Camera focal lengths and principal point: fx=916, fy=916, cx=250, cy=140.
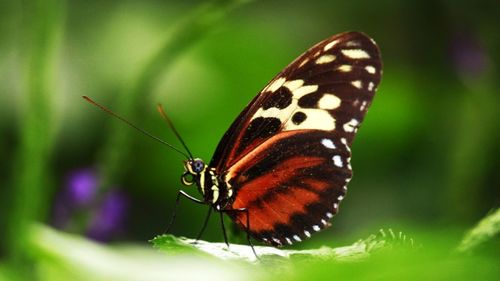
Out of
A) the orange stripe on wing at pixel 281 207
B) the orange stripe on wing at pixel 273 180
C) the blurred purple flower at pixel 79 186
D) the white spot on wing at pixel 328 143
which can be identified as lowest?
the blurred purple flower at pixel 79 186

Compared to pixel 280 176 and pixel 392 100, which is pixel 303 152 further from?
pixel 392 100

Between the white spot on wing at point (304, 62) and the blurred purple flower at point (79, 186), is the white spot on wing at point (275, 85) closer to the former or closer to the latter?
the white spot on wing at point (304, 62)

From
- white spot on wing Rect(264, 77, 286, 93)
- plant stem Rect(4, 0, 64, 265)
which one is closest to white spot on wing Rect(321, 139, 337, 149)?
white spot on wing Rect(264, 77, 286, 93)

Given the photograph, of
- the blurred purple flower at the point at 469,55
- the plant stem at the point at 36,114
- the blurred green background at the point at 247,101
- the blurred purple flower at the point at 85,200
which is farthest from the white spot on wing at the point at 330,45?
the blurred purple flower at the point at 469,55

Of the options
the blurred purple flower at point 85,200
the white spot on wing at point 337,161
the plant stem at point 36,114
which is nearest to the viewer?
the plant stem at point 36,114

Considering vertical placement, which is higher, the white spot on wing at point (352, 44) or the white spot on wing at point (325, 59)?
the white spot on wing at point (352, 44)

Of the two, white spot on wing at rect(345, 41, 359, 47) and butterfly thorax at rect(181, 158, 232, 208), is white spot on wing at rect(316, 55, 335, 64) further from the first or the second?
butterfly thorax at rect(181, 158, 232, 208)

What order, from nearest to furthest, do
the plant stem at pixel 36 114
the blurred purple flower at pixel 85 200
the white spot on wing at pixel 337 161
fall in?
the plant stem at pixel 36 114, the white spot on wing at pixel 337 161, the blurred purple flower at pixel 85 200

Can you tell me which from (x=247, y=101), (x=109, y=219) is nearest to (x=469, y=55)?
(x=247, y=101)

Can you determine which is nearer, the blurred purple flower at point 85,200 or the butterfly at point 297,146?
the butterfly at point 297,146
